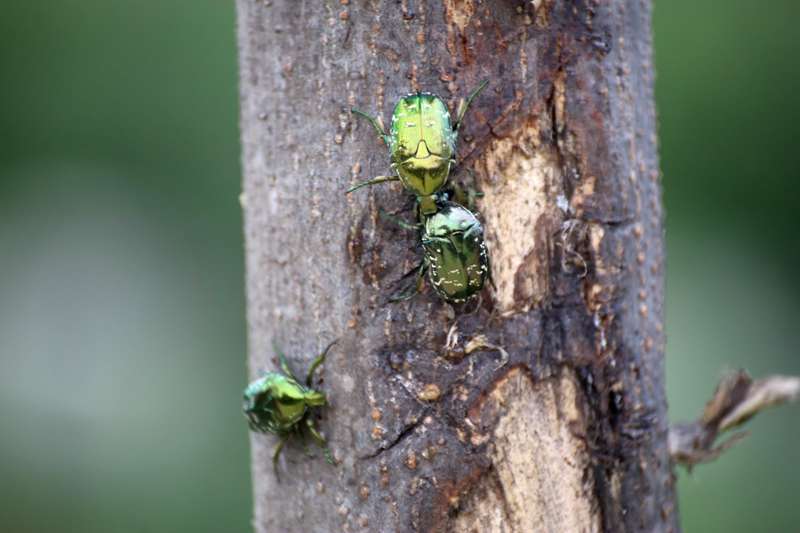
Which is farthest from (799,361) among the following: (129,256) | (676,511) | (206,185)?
(129,256)

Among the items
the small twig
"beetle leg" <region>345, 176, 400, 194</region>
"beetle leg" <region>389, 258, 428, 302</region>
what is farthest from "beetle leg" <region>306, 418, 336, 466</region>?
the small twig

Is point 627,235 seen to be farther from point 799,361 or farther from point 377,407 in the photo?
point 799,361

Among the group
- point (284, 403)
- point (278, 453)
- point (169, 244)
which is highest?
point (169, 244)

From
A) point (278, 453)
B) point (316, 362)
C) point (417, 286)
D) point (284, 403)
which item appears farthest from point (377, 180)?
point (278, 453)

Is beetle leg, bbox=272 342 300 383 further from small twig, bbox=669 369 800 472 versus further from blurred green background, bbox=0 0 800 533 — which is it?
blurred green background, bbox=0 0 800 533

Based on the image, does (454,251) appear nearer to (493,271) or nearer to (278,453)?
(493,271)
